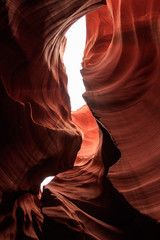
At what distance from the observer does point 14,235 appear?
7.79 ft

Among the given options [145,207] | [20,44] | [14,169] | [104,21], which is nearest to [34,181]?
[14,169]

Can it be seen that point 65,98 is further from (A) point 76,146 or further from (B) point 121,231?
(B) point 121,231

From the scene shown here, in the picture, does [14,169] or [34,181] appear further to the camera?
[34,181]

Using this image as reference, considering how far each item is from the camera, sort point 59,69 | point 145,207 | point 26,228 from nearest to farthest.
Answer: point 145,207, point 26,228, point 59,69

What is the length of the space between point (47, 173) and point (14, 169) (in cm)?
68

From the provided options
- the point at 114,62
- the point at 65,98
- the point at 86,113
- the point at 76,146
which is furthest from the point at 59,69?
the point at 86,113

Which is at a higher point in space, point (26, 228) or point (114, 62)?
point (114, 62)

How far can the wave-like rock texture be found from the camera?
2.26 m

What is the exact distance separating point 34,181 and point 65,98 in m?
1.52

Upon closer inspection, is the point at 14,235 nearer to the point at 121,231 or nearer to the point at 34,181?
the point at 34,181

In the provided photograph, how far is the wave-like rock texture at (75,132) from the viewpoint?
226 cm

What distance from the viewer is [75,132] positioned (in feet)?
10.5

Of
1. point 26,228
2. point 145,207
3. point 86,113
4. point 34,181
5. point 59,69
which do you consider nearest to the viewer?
point 145,207

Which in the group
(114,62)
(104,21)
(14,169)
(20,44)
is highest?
(20,44)
